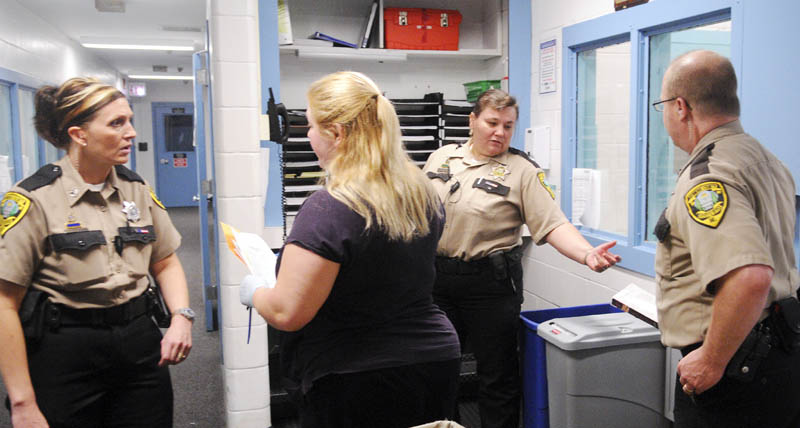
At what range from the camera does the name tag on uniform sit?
91.0 inches

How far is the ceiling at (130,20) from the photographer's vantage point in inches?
233

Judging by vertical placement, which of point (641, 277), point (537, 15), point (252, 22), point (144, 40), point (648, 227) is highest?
point (144, 40)

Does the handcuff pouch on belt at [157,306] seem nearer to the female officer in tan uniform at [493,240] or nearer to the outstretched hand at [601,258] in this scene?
the female officer in tan uniform at [493,240]

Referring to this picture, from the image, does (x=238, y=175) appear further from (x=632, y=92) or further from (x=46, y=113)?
(x=632, y=92)

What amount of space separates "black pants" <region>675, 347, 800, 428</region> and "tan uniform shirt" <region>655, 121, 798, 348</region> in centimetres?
14

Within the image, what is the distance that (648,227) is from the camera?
8.32ft

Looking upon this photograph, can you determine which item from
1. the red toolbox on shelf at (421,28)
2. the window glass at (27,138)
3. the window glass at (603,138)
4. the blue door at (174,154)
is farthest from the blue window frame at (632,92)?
the blue door at (174,154)

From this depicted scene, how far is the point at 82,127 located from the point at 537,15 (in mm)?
2403

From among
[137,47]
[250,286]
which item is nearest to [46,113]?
[250,286]

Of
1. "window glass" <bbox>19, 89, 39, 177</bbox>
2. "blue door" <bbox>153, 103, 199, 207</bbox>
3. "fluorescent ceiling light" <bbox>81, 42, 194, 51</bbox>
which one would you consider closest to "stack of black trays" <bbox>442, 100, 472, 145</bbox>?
"window glass" <bbox>19, 89, 39, 177</bbox>

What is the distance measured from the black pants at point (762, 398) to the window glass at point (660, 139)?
1124 millimetres

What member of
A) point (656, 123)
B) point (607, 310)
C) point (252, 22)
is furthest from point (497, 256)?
point (252, 22)

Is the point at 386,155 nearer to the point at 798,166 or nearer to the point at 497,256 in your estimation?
the point at 497,256

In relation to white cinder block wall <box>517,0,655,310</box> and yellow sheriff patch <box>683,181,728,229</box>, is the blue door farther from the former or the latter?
yellow sheriff patch <box>683,181,728,229</box>
